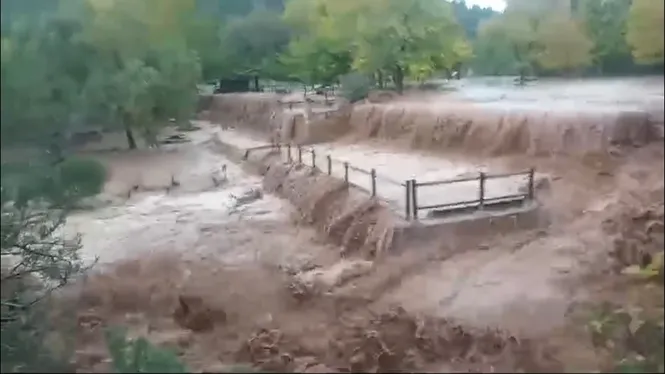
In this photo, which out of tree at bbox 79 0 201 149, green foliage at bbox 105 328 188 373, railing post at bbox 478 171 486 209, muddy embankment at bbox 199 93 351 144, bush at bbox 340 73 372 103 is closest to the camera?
green foliage at bbox 105 328 188 373

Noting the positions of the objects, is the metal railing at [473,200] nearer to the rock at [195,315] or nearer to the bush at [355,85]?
the bush at [355,85]

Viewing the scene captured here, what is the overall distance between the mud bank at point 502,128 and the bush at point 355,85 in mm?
118

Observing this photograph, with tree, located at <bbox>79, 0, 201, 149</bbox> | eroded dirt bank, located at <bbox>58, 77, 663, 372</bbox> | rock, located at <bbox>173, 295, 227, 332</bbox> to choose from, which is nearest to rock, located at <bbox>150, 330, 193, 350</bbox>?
eroded dirt bank, located at <bbox>58, 77, 663, 372</bbox>

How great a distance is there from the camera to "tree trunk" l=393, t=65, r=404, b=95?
578cm

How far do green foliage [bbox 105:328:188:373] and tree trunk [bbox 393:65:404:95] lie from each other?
3256mm

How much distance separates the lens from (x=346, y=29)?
19.9ft

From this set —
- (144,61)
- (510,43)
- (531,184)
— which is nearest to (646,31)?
(510,43)

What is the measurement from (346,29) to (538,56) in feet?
7.26

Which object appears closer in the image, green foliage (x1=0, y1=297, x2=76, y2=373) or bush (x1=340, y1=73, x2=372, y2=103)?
green foliage (x1=0, y1=297, x2=76, y2=373)

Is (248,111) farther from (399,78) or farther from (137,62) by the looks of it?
(137,62)

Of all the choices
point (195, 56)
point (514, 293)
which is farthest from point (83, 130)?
point (514, 293)

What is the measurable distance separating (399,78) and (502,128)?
1337 millimetres

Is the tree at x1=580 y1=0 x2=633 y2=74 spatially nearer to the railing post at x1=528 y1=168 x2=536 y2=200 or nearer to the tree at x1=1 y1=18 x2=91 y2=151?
the railing post at x1=528 y1=168 x2=536 y2=200

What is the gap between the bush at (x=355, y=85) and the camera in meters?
5.95
